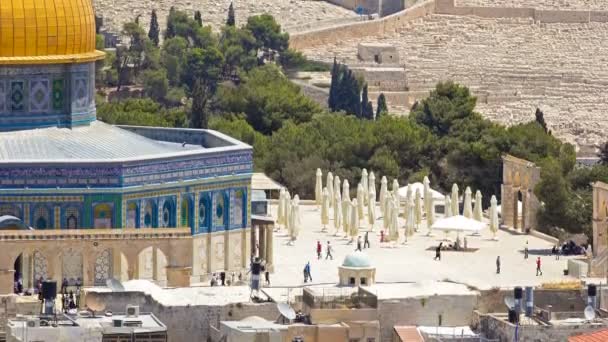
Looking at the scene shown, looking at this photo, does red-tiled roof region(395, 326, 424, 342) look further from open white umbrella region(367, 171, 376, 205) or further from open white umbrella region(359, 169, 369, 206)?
open white umbrella region(359, 169, 369, 206)

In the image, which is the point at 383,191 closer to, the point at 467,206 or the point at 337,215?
the point at 467,206

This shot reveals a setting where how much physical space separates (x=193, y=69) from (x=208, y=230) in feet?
171

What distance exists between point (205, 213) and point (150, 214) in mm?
1354

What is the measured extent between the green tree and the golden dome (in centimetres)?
4794

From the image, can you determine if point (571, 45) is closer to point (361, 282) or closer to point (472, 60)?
point (472, 60)

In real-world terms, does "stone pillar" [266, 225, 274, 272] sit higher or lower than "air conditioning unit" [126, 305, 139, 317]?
lower

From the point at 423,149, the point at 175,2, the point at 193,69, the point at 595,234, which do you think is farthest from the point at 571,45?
the point at 595,234

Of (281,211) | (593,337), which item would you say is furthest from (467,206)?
(593,337)

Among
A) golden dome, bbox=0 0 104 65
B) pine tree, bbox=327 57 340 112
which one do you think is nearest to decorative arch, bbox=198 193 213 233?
golden dome, bbox=0 0 104 65

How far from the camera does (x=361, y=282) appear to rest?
57000 mm

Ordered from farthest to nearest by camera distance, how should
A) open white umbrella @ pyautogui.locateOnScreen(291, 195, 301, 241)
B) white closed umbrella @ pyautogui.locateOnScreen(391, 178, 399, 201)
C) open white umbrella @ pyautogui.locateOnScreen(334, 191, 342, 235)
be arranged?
white closed umbrella @ pyautogui.locateOnScreen(391, 178, 399, 201)
open white umbrella @ pyautogui.locateOnScreen(334, 191, 342, 235)
open white umbrella @ pyautogui.locateOnScreen(291, 195, 301, 241)

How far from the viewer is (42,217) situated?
61406mm

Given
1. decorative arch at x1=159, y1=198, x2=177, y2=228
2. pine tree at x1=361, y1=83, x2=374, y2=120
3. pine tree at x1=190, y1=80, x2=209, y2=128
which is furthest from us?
pine tree at x1=361, y1=83, x2=374, y2=120

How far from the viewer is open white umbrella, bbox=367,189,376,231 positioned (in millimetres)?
70438
